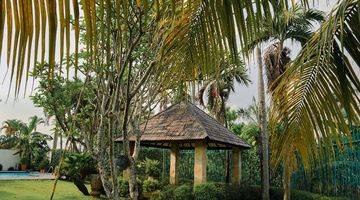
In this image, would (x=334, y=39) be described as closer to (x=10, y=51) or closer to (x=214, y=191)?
(x=10, y=51)

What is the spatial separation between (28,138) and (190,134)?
23053mm

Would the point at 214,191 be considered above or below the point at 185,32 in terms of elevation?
below

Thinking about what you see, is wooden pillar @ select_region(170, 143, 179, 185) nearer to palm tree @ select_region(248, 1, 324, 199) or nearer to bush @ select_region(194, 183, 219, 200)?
bush @ select_region(194, 183, 219, 200)

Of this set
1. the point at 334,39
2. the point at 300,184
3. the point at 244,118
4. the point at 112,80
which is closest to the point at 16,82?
Answer: the point at 334,39

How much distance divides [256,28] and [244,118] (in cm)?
2622

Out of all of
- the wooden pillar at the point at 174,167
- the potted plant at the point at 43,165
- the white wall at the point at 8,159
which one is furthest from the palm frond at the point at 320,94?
the white wall at the point at 8,159

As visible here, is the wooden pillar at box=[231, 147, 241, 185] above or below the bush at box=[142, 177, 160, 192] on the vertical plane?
above

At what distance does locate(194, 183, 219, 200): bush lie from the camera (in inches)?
538

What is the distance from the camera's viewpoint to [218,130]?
16.5 m

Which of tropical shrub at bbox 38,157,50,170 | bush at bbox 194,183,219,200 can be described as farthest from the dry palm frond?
tropical shrub at bbox 38,157,50,170

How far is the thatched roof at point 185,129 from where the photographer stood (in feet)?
49.3

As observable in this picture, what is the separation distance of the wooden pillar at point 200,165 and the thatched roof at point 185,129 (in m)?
0.29

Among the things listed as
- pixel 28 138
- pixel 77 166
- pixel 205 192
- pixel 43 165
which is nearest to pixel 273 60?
pixel 205 192

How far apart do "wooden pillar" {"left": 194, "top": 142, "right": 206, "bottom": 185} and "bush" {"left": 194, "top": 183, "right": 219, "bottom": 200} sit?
1.68 feet
